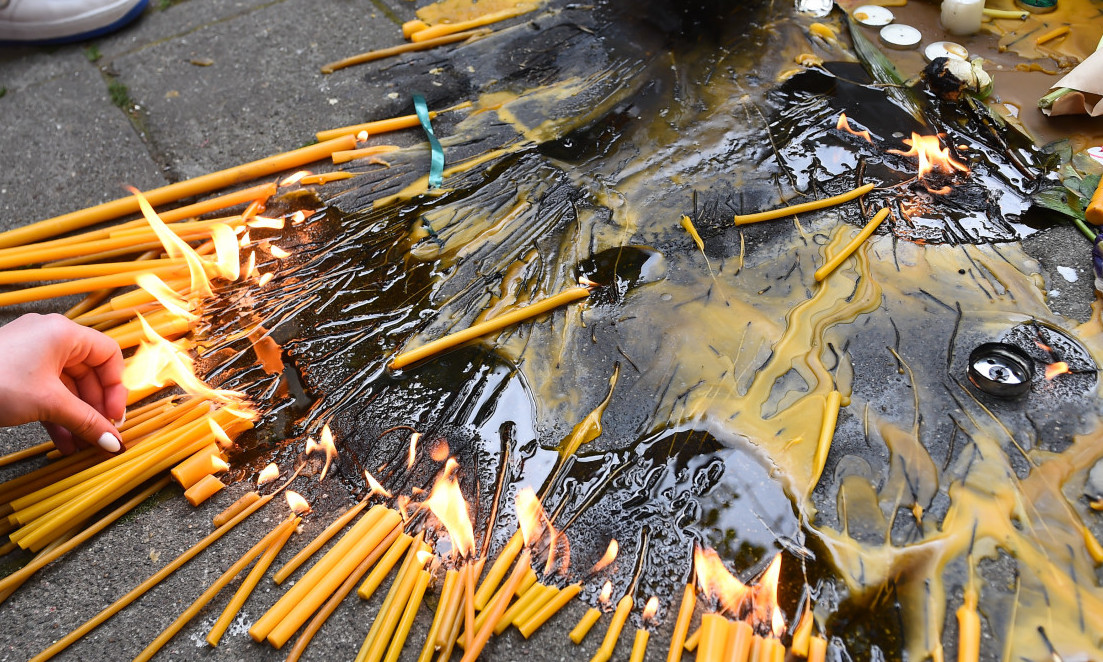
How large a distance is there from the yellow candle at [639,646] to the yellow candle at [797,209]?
166cm

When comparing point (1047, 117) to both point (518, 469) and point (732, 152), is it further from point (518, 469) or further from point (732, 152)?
point (518, 469)

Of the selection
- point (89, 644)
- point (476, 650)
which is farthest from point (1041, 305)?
point (89, 644)

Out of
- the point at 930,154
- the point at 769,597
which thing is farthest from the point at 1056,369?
the point at 769,597

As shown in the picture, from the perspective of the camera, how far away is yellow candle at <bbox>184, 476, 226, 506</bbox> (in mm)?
2209

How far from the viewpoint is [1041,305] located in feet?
8.30

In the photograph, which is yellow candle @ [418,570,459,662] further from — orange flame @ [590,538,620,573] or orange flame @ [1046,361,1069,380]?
orange flame @ [1046,361,1069,380]

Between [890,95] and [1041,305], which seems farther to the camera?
[890,95]

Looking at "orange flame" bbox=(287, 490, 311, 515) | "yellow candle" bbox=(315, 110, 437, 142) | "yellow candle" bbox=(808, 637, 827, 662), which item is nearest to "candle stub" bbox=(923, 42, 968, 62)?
"yellow candle" bbox=(315, 110, 437, 142)

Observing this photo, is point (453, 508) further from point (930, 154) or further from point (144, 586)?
point (930, 154)

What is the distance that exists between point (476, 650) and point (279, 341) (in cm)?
141

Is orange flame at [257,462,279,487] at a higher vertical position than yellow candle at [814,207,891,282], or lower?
higher

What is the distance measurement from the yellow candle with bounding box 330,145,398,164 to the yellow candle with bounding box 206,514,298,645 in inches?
71.0

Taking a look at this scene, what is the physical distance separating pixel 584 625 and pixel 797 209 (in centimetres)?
184

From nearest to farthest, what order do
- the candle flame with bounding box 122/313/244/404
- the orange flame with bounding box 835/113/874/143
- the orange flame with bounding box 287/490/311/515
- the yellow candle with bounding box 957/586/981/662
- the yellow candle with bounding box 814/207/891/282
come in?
the yellow candle with bounding box 957/586/981/662
the orange flame with bounding box 287/490/311/515
the candle flame with bounding box 122/313/244/404
the yellow candle with bounding box 814/207/891/282
the orange flame with bounding box 835/113/874/143
